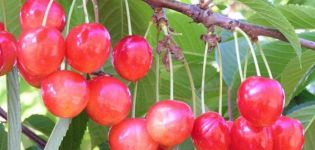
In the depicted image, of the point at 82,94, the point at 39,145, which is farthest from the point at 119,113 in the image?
the point at 39,145

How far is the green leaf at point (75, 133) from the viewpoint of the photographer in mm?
1611

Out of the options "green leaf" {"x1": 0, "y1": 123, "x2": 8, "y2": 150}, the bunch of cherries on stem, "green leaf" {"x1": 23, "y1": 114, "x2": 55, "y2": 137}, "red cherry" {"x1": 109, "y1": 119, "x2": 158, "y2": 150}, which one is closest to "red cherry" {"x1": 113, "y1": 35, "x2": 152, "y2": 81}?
the bunch of cherries on stem

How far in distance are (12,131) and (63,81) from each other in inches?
8.0

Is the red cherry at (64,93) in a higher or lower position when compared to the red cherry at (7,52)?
lower

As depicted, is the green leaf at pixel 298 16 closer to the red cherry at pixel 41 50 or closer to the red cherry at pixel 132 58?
the red cherry at pixel 132 58

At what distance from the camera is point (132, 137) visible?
1237mm

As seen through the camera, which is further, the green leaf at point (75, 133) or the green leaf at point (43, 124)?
the green leaf at point (43, 124)

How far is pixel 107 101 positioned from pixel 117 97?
23mm

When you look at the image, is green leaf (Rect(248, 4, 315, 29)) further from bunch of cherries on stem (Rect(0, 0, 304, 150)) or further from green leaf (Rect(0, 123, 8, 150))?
green leaf (Rect(0, 123, 8, 150))

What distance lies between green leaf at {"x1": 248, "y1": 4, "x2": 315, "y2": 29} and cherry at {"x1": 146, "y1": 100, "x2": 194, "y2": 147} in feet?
2.13

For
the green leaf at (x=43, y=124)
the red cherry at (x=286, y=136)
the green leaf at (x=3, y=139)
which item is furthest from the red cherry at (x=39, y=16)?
the green leaf at (x=43, y=124)

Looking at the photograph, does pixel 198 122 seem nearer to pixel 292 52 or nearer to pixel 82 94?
pixel 82 94

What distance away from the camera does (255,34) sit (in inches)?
53.8

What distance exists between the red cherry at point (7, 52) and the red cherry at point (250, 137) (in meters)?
0.47
